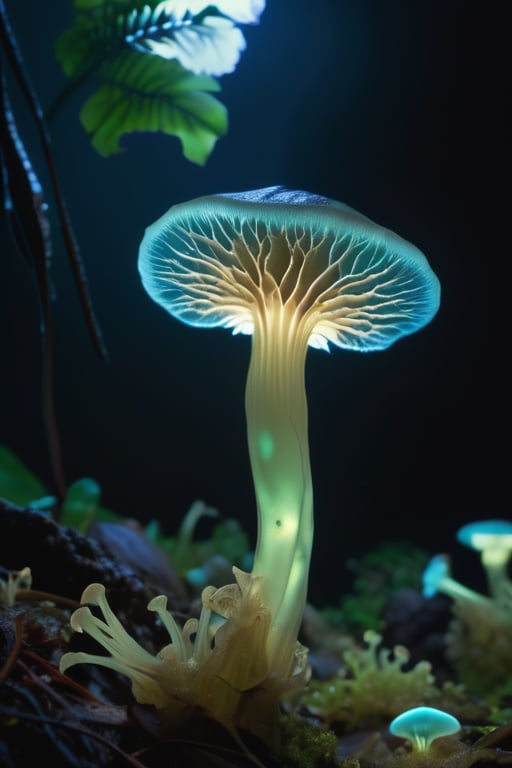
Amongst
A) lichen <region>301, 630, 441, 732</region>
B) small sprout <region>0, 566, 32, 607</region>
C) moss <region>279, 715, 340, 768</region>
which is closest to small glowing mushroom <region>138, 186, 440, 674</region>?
moss <region>279, 715, 340, 768</region>

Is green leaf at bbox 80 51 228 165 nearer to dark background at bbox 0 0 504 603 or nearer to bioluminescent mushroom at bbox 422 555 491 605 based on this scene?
dark background at bbox 0 0 504 603

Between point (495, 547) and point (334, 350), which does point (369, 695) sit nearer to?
point (495, 547)

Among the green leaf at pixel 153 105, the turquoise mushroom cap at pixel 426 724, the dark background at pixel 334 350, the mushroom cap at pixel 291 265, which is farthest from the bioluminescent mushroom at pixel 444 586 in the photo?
the green leaf at pixel 153 105

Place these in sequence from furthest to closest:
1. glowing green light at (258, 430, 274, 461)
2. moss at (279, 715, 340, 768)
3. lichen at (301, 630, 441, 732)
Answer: lichen at (301, 630, 441, 732) < glowing green light at (258, 430, 274, 461) < moss at (279, 715, 340, 768)

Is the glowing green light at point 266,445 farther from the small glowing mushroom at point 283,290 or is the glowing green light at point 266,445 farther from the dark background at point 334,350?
the dark background at point 334,350

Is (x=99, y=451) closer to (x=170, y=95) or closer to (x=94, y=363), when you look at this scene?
(x=94, y=363)

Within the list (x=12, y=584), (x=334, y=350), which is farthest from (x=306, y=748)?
(x=334, y=350)

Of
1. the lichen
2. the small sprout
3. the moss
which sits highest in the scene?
the small sprout

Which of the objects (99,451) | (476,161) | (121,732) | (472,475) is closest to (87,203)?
(99,451)
